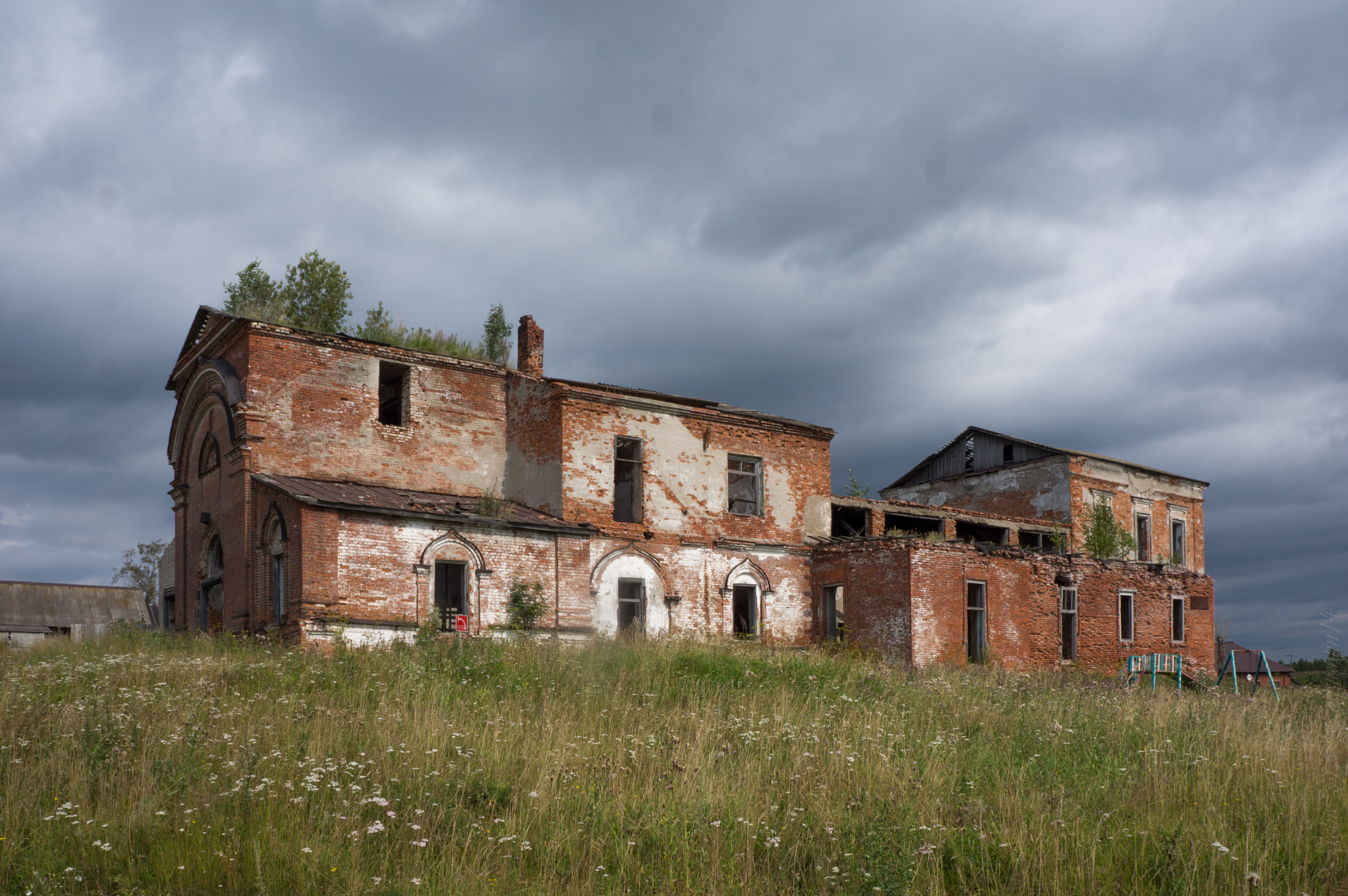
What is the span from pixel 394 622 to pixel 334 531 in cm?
196

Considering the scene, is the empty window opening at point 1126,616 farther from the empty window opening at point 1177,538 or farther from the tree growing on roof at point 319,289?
the tree growing on roof at point 319,289

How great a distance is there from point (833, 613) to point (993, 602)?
368cm

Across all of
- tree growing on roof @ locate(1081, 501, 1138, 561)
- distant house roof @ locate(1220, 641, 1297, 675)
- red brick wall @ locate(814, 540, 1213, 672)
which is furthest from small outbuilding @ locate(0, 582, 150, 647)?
distant house roof @ locate(1220, 641, 1297, 675)

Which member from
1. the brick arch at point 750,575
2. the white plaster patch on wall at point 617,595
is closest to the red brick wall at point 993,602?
the brick arch at point 750,575

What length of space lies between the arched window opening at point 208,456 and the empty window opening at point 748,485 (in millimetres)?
11115

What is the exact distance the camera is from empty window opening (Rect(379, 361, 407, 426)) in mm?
21141

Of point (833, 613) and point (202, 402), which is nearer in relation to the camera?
point (202, 402)

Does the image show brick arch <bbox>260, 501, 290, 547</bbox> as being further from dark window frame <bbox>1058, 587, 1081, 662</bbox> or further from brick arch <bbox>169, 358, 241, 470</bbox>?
dark window frame <bbox>1058, 587, 1081, 662</bbox>

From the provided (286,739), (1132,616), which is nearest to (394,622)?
(286,739)

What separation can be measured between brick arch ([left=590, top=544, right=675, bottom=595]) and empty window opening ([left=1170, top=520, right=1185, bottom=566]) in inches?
865

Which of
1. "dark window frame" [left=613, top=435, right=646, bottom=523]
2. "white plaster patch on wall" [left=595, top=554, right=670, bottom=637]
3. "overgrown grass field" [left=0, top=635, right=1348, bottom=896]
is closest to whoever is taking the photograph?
"overgrown grass field" [left=0, top=635, right=1348, bottom=896]

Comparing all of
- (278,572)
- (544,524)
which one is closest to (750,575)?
(544,524)

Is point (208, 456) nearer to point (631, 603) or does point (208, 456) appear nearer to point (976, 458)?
point (631, 603)

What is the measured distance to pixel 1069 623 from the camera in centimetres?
2481
